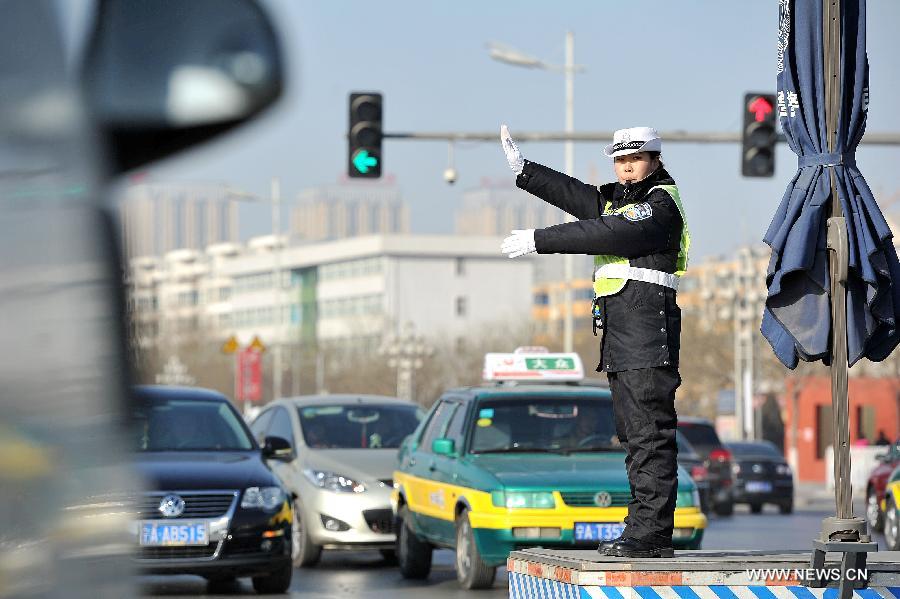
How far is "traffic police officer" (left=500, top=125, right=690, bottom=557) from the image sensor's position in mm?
7746

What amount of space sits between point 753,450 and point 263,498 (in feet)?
83.5

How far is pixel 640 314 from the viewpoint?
779cm

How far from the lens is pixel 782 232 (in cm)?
795

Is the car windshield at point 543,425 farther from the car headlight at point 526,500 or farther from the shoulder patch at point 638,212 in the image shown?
the shoulder patch at point 638,212

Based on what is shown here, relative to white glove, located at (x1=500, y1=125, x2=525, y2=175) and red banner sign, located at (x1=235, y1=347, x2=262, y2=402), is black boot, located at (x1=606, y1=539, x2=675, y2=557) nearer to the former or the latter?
white glove, located at (x1=500, y1=125, x2=525, y2=175)

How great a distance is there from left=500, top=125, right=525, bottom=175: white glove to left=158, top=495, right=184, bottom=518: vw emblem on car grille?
5.69m

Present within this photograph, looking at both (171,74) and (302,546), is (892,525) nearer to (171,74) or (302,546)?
(302,546)

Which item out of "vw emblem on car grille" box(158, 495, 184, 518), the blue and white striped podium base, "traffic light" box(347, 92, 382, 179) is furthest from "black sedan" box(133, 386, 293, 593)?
"traffic light" box(347, 92, 382, 179)

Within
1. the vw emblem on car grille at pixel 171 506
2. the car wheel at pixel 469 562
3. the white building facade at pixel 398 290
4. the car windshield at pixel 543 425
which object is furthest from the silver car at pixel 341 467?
the white building facade at pixel 398 290

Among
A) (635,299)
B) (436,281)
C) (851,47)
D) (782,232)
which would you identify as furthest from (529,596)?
(436,281)

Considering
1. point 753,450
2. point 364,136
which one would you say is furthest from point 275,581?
point 753,450

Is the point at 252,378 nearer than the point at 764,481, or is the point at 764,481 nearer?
the point at 764,481

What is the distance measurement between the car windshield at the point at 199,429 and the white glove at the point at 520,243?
6793 mm

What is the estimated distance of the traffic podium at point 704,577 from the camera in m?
7.16
